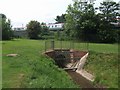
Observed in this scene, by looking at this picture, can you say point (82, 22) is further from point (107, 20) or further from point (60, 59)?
point (60, 59)

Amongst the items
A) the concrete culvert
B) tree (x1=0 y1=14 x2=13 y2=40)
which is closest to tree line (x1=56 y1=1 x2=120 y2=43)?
tree (x1=0 y1=14 x2=13 y2=40)

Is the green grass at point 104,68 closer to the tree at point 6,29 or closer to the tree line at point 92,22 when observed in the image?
the tree line at point 92,22

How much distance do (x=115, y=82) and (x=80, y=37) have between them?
42.4m

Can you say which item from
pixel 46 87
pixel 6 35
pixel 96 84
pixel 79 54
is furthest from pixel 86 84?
pixel 6 35

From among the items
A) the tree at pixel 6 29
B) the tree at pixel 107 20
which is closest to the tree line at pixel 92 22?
the tree at pixel 107 20

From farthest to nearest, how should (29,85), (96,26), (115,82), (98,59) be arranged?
(96,26) → (98,59) → (115,82) → (29,85)

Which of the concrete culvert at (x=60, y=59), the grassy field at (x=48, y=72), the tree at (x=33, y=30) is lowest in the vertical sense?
the concrete culvert at (x=60, y=59)

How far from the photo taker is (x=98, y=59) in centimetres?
3494

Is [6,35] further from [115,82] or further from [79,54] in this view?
[115,82]

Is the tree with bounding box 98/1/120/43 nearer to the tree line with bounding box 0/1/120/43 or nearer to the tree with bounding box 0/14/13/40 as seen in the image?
the tree line with bounding box 0/1/120/43

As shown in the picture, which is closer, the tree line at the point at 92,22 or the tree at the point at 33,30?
the tree line at the point at 92,22

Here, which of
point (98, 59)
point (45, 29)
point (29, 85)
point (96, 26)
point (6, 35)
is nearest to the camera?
point (29, 85)

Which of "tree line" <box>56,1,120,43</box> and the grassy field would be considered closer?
the grassy field

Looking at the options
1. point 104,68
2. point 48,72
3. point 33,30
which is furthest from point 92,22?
point 48,72
